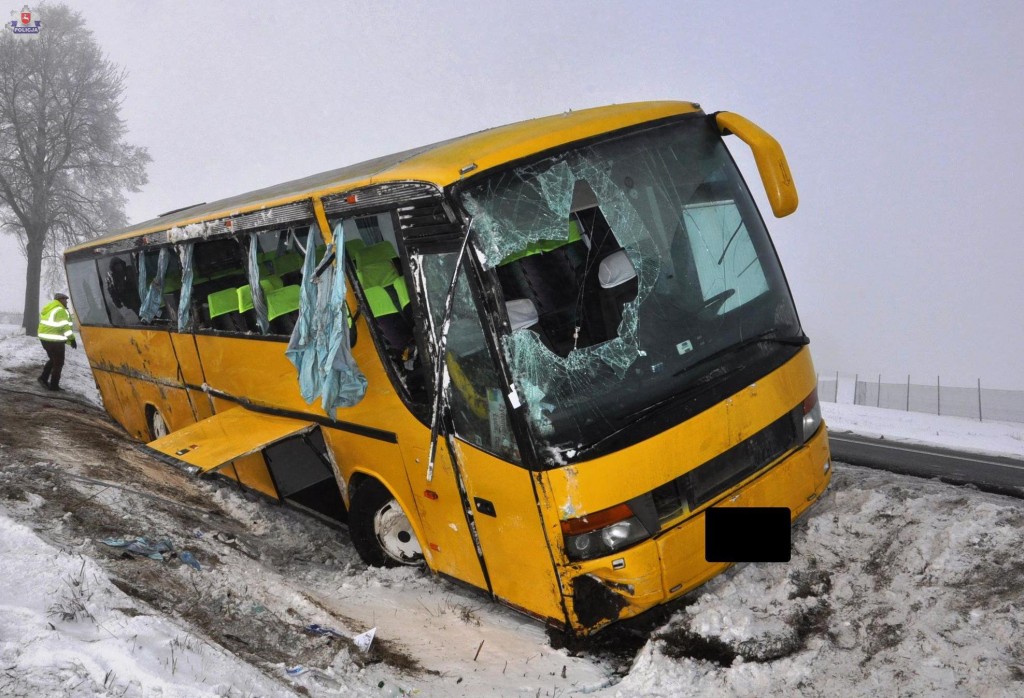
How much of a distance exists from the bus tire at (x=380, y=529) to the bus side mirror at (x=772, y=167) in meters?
3.34

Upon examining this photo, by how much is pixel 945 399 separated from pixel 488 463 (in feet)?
75.6

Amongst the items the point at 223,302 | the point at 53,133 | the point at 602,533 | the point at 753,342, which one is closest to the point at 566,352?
the point at 602,533

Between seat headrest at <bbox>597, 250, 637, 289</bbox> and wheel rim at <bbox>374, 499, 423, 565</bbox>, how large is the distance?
8.29 ft

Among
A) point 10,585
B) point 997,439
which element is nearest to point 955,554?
point 10,585

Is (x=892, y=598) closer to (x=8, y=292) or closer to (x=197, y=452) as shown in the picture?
(x=197, y=452)

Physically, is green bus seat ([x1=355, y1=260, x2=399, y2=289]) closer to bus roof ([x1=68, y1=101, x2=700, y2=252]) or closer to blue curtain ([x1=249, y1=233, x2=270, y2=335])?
bus roof ([x1=68, y1=101, x2=700, y2=252])

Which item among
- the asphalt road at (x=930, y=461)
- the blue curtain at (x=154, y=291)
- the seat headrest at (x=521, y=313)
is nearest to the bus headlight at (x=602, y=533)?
the seat headrest at (x=521, y=313)

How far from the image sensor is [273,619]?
561 centimetres

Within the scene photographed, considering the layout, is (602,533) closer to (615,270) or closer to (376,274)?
(615,270)

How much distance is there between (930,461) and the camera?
11.5m

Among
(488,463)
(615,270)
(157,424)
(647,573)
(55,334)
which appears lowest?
(647,573)

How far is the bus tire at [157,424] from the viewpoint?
34.5ft

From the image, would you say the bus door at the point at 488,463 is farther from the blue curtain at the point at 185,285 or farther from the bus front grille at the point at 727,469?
the blue curtain at the point at 185,285

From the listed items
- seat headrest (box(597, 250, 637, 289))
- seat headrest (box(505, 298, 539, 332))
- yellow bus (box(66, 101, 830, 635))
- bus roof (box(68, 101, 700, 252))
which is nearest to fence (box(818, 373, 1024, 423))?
yellow bus (box(66, 101, 830, 635))
